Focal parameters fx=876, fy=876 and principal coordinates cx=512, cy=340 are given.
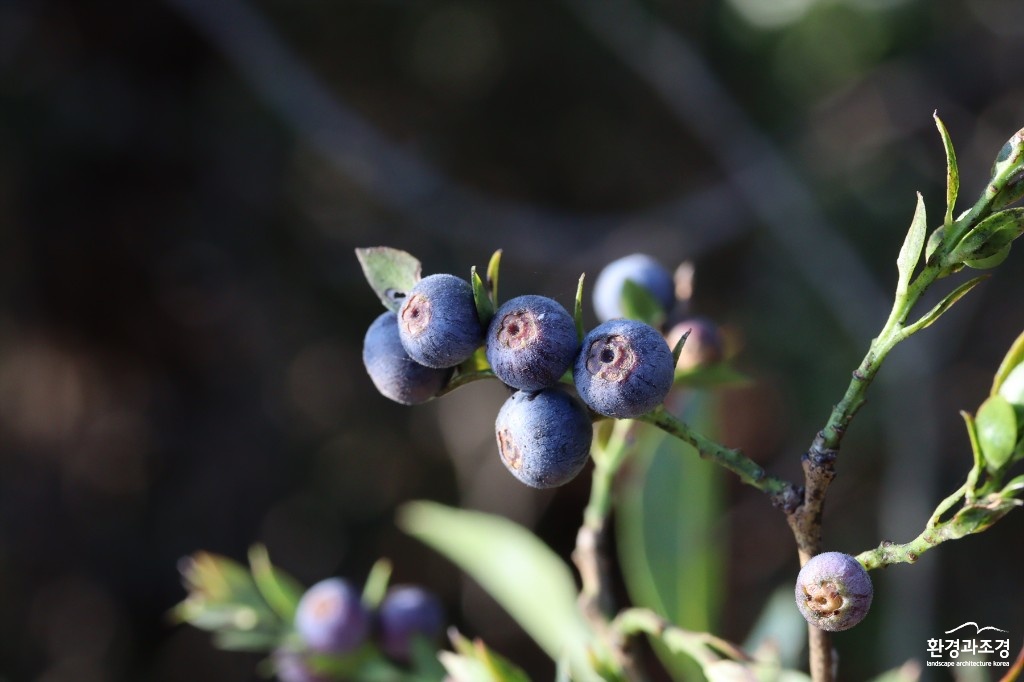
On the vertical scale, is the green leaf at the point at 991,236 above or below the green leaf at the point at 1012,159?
below

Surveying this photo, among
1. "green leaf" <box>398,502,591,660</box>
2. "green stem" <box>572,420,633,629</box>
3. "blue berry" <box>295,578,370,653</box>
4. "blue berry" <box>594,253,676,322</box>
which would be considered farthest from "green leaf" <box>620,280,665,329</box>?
"blue berry" <box>295,578,370,653</box>

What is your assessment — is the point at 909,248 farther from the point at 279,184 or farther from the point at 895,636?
the point at 279,184

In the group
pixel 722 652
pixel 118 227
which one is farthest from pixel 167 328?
pixel 722 652

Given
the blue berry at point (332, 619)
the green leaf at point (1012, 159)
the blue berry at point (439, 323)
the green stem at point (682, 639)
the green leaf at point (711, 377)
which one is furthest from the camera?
the blue berry at point (332, 619)

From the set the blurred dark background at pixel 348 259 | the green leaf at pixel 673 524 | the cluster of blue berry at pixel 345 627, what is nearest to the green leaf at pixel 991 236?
the green leaf at pixel 673 524

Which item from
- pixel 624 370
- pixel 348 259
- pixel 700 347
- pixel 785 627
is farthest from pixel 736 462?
pixel 348 259

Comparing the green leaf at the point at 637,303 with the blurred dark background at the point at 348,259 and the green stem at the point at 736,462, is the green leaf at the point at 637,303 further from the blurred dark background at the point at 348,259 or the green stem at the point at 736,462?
the blurred dark background at the point at 348,259

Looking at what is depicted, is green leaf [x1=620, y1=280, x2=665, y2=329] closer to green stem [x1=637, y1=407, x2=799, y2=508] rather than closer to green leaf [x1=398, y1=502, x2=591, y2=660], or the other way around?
green stem [x1=637, y1=407, x2=799, y2=508]

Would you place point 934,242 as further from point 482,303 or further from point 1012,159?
point 482,303
